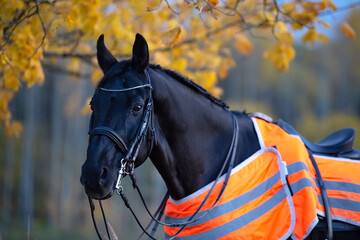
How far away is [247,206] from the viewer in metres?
3.05

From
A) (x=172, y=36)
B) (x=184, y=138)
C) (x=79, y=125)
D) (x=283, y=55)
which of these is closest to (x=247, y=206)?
(x=184, y=138)

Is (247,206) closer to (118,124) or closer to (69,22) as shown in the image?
(118,124)

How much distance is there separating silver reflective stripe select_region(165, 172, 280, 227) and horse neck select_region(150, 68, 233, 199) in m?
0.23

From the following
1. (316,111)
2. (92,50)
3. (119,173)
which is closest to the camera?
(119,173)

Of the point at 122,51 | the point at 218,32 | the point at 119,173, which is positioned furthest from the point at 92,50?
the point at 119,173

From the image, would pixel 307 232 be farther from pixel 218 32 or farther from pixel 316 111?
pixel 316 111

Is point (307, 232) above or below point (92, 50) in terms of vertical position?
below

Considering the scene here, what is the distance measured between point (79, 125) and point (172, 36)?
Answer: 26.7m

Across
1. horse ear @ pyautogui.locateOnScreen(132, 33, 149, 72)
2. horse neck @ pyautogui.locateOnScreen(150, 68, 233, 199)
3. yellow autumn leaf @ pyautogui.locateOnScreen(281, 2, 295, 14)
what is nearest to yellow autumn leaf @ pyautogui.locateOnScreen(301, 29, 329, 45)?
yellow autumn leaf @ pyautogui.locateOnScreen(281, 2, 295, 14)

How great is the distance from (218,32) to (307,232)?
4.49 m

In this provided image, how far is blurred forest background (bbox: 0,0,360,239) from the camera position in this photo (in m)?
23.8

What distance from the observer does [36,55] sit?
4.22 meters

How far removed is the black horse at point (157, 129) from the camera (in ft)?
8.57

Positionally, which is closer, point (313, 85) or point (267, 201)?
point (267, 201)
